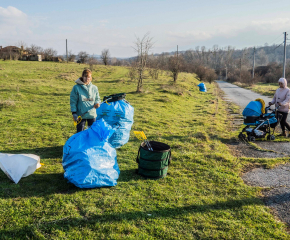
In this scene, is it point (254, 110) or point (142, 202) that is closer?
point (142, 202)

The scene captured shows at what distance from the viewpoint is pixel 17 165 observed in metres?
4.23

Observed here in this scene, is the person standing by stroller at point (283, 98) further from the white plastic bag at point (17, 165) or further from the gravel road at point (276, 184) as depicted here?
the white plastic bag at point (17, 165)

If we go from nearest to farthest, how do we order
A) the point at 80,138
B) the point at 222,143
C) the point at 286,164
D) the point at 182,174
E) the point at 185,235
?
the point at 185,235 < the point at 80,138 < the point at 182,174 < the point at 286,164 < the point at 222,143

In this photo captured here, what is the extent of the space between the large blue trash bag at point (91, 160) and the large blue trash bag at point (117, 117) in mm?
1669

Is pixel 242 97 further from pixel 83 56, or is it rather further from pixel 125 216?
pixel 83 56

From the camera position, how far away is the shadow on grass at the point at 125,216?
2896 mm

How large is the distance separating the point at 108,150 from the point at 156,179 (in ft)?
3.58

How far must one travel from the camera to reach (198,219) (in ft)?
10.8

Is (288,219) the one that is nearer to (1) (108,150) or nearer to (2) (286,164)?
(2) (286,164)

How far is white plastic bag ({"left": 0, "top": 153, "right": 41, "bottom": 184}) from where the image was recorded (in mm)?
4121

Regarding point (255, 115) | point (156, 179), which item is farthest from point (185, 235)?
point (255, 115)

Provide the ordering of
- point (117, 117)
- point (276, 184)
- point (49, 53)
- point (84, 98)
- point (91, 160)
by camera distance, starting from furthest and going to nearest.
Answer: point (49, 53) → point (117, 117) → point (84, 98) → point (276, 184) → point (91, 160)

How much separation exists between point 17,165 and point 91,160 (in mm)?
1452

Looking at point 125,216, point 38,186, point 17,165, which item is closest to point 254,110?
point 125,216
